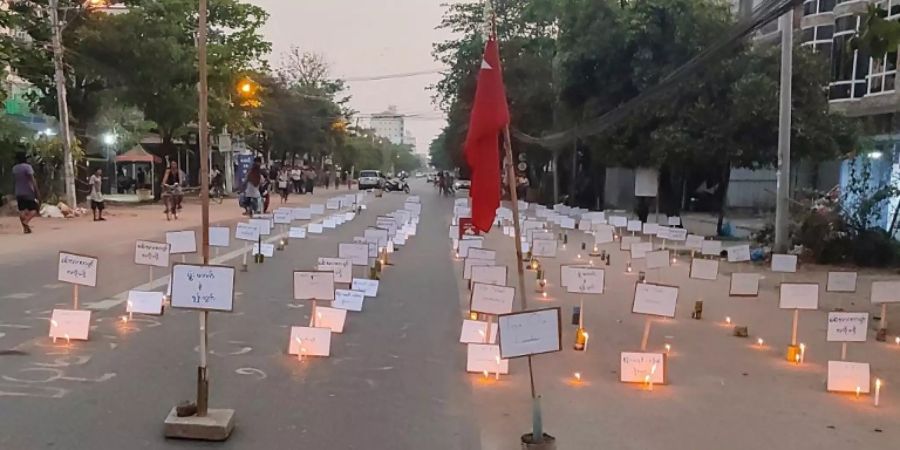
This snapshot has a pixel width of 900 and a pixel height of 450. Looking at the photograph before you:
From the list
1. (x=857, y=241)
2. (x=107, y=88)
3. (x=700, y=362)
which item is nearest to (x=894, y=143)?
(x=857, y=241)

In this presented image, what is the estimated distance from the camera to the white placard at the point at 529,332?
5.18 meters

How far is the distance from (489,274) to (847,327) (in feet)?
12.3

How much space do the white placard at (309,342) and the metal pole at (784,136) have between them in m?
11.8

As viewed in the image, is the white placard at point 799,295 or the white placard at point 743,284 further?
the white placard at point 743,284

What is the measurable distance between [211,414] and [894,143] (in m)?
24.4

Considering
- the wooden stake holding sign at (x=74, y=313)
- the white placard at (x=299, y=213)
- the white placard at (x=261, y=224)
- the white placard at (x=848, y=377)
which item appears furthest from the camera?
the white placard at (x=299, y=213)

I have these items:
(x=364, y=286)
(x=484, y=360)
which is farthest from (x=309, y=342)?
(x=364, y=286)

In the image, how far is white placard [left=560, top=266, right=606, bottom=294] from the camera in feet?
29.2

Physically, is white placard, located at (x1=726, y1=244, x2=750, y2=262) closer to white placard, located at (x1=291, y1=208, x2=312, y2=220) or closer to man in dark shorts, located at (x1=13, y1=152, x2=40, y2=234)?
white placard, located at (x1=291, y1=208, x2=312, y2=220)

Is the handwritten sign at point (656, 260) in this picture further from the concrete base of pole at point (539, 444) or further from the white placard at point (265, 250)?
the white placard at point (265, 250)

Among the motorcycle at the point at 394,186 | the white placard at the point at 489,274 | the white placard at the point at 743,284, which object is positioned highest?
the white placard at the point at 489,274

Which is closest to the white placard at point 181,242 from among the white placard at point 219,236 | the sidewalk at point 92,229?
the white placard at point 219,236

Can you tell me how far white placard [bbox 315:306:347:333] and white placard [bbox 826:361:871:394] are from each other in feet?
15.1

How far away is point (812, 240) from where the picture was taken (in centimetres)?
1758
